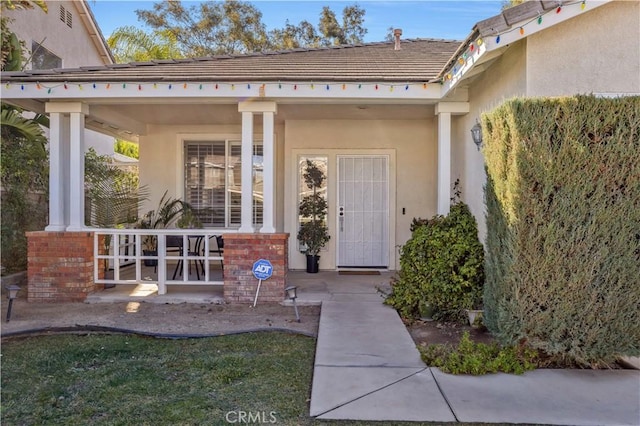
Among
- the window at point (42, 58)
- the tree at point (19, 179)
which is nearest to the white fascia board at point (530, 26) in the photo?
the tree at point (19, 179)

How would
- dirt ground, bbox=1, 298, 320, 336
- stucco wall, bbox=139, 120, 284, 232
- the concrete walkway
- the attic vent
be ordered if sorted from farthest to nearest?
the attic vent, stucco wall, bbox=139, 120, 284, 232, dirt ground, bbox=1, 298, 320, 336, the concrete walkway

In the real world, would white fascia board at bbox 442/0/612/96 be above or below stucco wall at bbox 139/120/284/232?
above

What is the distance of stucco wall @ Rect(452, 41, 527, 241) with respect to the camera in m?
5.03

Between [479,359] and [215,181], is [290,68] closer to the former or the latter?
[215,181]

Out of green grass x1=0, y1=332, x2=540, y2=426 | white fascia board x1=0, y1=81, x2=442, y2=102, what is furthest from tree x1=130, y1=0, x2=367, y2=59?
green grass x1=0, y1=332, x2=540, y2=426

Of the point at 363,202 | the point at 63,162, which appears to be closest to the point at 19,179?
the point at 63,162

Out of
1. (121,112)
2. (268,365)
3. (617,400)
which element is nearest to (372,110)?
(121,112)

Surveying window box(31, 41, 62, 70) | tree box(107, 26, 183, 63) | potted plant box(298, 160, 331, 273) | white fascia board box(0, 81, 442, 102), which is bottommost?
potted plant box(298, 160, 331, 273)

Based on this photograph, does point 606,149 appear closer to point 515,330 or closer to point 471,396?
point 515,330

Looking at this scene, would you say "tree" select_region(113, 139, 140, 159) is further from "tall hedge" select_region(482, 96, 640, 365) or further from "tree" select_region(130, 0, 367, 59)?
"tall hedge" select_region(482, 96, 640, 365)

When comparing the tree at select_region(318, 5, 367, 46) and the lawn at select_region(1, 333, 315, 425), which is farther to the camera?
the tree at select_region(318, 5, 367, 46)

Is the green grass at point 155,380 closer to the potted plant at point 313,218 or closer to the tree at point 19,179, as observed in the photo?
the potted plant at point 313,218

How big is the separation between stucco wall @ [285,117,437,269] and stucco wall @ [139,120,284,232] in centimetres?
73

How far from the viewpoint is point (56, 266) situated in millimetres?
6598
